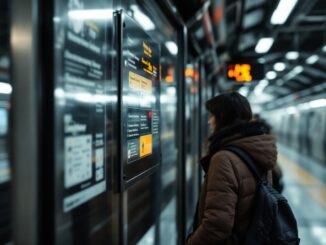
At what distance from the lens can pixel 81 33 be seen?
1.27 meters

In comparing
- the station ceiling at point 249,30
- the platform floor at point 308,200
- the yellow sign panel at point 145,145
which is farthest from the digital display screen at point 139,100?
the platform floor at point 308,200

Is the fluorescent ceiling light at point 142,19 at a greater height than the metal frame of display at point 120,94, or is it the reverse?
the fluorescent ceiling light at point 142,19

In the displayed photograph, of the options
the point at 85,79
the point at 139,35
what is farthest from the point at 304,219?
the point at 85,79

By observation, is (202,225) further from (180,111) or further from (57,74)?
(180,111)

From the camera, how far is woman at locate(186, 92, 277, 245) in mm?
1682

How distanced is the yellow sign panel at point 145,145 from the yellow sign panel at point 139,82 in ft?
0.85

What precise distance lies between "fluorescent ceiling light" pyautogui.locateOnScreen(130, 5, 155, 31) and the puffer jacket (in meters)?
1.08

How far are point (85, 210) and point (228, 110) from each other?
819 millimetres

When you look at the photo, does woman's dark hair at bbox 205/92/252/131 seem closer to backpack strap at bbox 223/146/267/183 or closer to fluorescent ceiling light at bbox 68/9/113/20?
backpack strap at bbox 223/146/267/183

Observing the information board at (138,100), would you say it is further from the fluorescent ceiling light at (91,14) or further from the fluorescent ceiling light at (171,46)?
the fluorescent ceiling light at (171,46)

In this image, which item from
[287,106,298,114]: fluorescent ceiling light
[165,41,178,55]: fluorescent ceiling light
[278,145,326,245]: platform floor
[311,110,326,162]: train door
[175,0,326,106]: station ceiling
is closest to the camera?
[165,41,178,55]: fluorescent ceiling light

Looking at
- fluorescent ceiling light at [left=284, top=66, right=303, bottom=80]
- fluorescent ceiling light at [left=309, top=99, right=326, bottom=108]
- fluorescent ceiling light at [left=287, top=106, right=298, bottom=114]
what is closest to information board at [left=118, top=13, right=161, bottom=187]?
fluorescent ceiling light at [left=309, top=99, right=326, bottom=108]

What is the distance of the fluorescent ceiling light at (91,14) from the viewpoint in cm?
122

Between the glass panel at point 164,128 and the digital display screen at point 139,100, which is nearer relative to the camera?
the digital display screen at point 139,100
